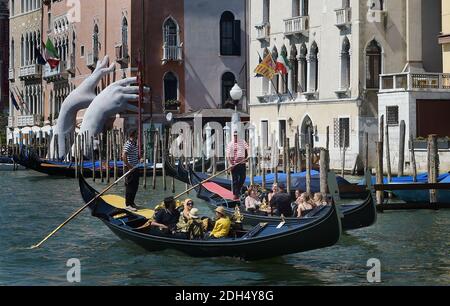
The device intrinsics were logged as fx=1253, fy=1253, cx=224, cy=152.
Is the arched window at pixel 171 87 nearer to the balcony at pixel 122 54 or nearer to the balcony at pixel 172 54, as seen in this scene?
the balcony at pixel 172 54

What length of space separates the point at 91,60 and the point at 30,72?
7329mm

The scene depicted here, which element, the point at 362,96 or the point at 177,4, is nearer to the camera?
the point at 362,96

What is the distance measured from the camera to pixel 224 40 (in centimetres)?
3669

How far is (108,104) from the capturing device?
3419 cm

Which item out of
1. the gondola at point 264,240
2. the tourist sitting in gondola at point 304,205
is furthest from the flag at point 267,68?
the gondola at point 264,240

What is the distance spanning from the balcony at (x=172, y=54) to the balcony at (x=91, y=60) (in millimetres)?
3332

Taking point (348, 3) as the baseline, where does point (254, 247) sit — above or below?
below

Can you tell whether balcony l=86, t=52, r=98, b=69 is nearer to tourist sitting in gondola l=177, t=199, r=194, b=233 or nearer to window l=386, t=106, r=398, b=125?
window l=386, t=106, r=398, b=125

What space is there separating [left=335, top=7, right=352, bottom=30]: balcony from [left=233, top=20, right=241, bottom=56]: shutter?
9032mm
